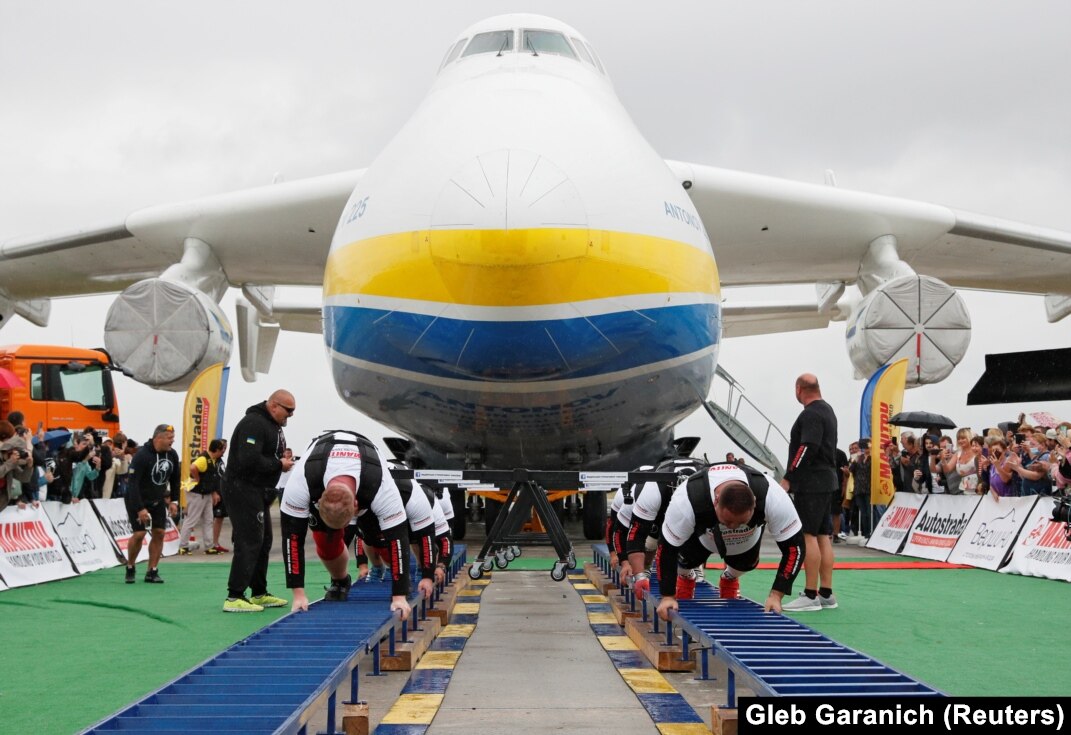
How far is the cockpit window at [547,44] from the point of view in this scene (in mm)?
10102

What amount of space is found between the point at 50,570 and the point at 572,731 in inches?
310

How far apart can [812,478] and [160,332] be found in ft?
22.9

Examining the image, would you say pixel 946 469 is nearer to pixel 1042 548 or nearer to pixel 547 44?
pixel 1042 548

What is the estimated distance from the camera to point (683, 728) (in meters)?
4.00

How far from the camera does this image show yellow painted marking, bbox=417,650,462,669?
5387 mm

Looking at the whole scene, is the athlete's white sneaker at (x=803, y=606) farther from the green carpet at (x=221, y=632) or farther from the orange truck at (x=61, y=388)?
the orange truck at (x=61, y=388)

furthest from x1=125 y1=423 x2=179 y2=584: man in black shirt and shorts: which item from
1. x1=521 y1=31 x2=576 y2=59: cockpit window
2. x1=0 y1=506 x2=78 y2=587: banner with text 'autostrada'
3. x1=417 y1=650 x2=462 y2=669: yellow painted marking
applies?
x1=521 y1=31 x2=576 y2=59: cockpit window

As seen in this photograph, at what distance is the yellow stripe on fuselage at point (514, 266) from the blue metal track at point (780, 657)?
2.42m

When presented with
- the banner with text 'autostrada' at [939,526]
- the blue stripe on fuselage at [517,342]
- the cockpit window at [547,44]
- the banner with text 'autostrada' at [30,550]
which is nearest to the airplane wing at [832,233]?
the cockpit window at [547,44]

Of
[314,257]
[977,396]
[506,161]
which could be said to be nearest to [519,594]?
[506,161]

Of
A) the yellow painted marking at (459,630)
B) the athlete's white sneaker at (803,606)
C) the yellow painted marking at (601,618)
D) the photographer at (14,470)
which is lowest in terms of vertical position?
the yellow painted marking at (459,630)

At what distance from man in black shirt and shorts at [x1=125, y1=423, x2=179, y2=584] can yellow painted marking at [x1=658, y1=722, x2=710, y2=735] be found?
22.0 ft

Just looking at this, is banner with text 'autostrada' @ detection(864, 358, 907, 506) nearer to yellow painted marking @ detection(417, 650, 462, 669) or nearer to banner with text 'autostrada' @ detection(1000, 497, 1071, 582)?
banner with text 'autostrada' @ detection(1000, 497, 1071, 582)

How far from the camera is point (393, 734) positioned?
12.8 feet
